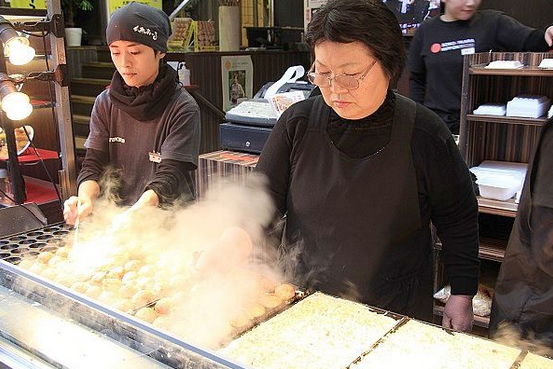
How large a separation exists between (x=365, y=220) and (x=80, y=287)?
0.94 m

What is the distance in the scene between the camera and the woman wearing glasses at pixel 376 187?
171cm

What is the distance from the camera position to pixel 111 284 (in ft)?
6.11

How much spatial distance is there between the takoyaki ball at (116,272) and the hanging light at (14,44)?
38.5 inches

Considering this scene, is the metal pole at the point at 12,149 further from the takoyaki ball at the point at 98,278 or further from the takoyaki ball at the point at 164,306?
the takoyaki ball at the point at 164,306

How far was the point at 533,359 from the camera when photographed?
1359 millimetres

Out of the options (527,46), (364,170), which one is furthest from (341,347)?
(527,46)

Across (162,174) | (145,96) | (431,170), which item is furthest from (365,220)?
(145,96)

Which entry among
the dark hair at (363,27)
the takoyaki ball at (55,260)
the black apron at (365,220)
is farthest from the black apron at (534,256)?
the takoyaki ball at (55,260)

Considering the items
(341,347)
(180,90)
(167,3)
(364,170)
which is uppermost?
(167,3)

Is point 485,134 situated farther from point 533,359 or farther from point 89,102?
point 89,102

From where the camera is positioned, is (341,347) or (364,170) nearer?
(341,347)

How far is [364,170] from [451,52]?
2.26 meters

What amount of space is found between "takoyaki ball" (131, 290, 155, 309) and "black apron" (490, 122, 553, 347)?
113cm

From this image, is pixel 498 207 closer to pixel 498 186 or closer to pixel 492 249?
pixel 498 186
